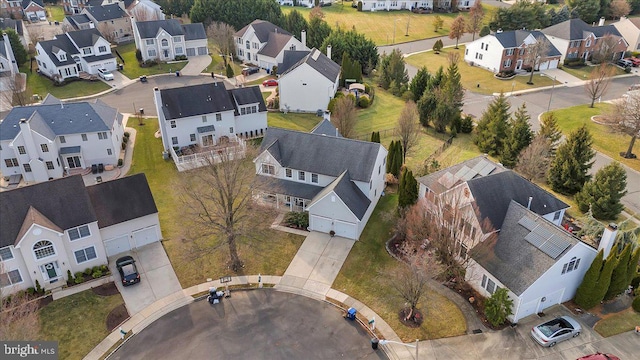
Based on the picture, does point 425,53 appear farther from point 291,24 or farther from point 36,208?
point 36,208

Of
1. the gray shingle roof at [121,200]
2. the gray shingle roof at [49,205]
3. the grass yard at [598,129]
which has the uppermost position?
the gray shingle roof at [49,205]

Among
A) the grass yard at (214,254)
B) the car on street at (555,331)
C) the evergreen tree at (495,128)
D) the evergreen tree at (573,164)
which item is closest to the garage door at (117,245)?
the grass yard at (214,254)

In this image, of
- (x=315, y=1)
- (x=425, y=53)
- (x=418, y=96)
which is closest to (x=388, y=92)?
(x=418, y=96)

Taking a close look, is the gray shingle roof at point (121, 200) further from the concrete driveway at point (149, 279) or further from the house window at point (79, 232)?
the concrete driveway at point (149, 279)

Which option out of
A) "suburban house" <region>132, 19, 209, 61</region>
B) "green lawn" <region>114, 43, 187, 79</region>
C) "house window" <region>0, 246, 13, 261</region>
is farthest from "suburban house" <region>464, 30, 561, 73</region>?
"house window" <region>0, 246, 13, 261</region>

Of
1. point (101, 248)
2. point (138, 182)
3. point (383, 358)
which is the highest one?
point (138, 182)

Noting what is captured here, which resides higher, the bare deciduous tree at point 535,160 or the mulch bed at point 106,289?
the bare deciduous tree at point 535,160
